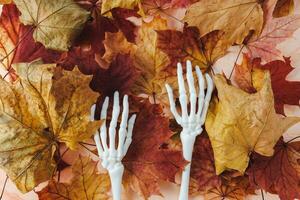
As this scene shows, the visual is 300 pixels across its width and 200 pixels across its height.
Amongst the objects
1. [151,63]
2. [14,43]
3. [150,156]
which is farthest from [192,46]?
[14,43]

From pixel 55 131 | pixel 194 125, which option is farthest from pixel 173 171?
pixel 55 131

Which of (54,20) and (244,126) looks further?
(54,20)

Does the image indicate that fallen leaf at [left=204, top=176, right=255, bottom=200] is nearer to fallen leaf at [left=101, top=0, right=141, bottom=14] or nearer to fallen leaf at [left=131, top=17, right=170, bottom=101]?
fallen leaf at [left=131, top=17, right=170, bottom=101]

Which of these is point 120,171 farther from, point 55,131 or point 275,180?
point 275,180

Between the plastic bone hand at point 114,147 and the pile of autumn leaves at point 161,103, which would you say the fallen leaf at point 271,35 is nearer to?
the pile of autumn leaves at point 161,103

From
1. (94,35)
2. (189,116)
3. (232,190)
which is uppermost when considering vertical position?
(94,35)

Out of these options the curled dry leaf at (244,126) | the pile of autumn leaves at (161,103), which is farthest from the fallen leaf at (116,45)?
the curled dry leaf at (244,126)

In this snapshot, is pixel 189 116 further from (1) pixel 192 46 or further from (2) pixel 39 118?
(2) pixel 39 118
